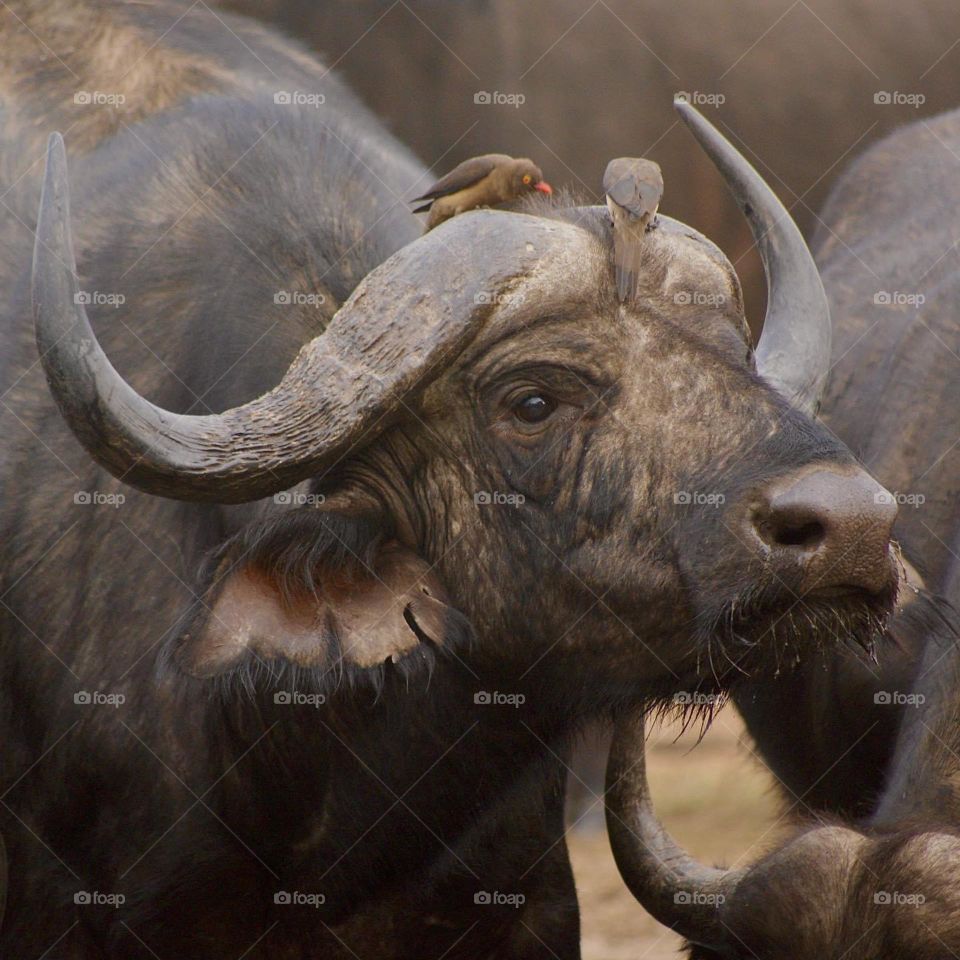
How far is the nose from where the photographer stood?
4055 mm

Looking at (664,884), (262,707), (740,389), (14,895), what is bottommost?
(14,895)

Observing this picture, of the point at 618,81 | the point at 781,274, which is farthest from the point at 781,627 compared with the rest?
the point at 618,81

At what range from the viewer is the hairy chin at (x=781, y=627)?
4270mm

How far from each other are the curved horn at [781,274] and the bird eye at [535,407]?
2.58 ft

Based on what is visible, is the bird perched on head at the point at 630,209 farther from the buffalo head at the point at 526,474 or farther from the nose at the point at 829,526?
the nose at the point at 829,526

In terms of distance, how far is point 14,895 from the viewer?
511 centimetres

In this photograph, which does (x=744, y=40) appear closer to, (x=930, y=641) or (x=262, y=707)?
(x=930, y=641)

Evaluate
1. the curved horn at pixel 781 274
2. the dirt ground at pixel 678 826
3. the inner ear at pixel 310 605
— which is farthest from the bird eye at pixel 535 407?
the dirt ground at pixel 678 826

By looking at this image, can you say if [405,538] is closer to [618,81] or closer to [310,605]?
[310,605]

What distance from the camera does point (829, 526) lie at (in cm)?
405

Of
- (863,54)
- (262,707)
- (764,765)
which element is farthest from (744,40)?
(262,707)

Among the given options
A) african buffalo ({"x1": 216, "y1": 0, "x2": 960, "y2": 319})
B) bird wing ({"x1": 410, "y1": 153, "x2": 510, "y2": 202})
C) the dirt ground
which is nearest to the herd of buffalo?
bird wing ({"x1": 410, "y1": 153, "x2": 510, "y2": 202})

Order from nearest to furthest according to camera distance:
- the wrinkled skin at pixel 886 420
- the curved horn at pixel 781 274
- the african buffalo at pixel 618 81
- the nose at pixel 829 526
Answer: the nose at pixel 829 526 → the curved horn at pixel 781 274 → the wrinkled skin at pixel 886 420 → the african buffalo at pixel 618 81

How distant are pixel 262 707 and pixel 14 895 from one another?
0.99 m
